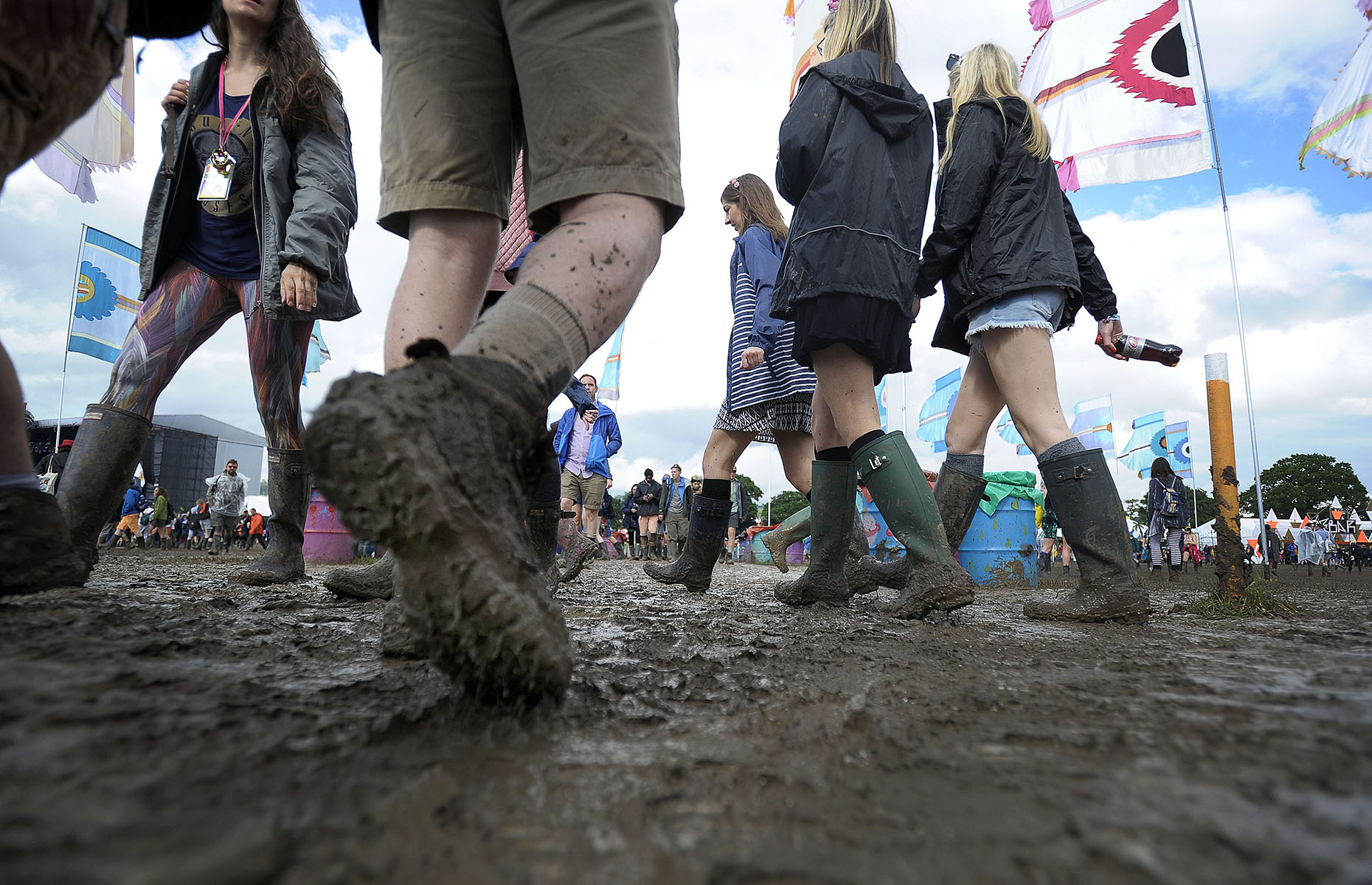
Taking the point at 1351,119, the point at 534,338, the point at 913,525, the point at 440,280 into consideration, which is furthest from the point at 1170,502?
the point at 534,338

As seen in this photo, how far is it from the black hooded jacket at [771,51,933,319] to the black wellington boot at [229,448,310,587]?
198 cm

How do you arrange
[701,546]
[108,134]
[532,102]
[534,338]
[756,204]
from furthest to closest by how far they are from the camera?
[108,134] < [756,204] < [701,546] < [532,102] < [534,338]

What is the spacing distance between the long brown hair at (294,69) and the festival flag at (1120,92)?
7734mm

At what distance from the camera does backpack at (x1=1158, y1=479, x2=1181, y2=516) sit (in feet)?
27.7

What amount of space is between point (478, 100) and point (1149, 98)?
9.87m

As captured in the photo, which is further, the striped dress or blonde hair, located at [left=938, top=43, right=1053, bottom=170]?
the striped dress

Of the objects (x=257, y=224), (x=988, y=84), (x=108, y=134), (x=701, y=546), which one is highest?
(x=108, y=134)

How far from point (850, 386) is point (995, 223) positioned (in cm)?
82

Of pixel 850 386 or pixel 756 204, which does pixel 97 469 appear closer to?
pixel 850 386

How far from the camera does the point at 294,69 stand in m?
2.51

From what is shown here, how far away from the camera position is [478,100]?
1.38 meters

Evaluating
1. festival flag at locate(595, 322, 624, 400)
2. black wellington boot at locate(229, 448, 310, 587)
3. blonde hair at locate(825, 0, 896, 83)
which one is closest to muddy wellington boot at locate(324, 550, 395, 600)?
black wellington boot at locate(229, 448, 310, 587)

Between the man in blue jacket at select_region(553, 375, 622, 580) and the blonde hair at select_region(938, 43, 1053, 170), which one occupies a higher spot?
the blonde hair at select_region(938, 43, 1053, 170)

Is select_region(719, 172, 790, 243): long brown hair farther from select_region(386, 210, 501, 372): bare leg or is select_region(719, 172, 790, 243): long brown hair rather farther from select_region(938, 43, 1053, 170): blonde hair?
select_region(386, 210, 501, 372): bare leg
